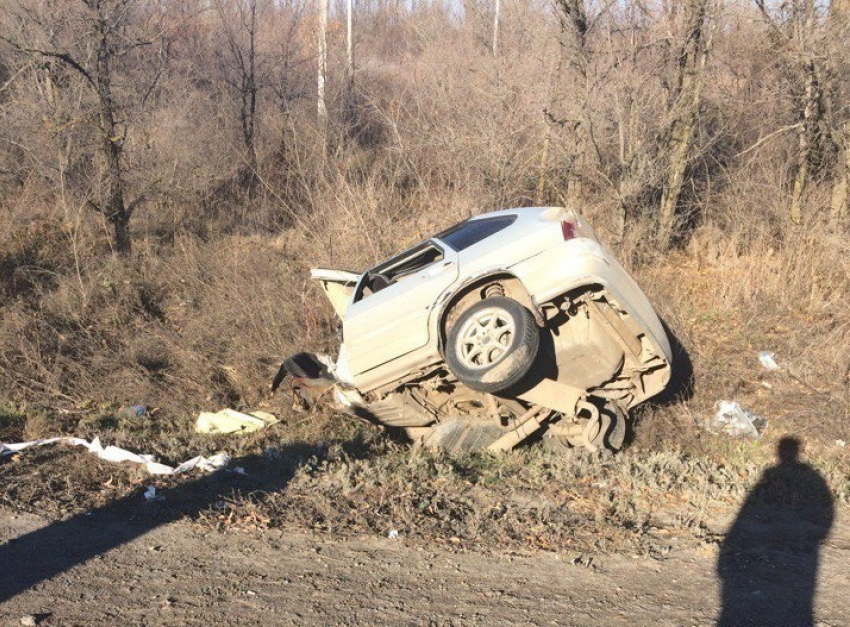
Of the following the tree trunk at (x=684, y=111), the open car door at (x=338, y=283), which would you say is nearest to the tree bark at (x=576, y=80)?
the tree trunk at (x=684, y=111)

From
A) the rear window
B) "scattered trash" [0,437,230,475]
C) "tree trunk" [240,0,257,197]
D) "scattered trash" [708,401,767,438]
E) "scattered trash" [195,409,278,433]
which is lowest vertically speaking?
"scattered trash" [195,409,278,433]

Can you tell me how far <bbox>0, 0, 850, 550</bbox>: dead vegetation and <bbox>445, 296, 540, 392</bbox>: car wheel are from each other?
0.81 m

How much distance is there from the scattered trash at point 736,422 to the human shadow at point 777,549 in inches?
22.0

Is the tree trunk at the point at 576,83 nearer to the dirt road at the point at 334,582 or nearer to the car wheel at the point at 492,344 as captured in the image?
the car wheel at the point at 492,344

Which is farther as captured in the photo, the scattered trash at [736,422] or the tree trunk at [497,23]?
the tree trunk at [497,23]

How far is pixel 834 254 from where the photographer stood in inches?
426

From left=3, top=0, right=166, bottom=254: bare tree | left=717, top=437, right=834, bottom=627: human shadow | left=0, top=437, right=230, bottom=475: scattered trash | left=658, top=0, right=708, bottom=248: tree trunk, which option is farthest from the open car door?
left=658, top=0, right=708, bottom=248: tree trunk

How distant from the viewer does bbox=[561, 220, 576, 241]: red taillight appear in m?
6.61

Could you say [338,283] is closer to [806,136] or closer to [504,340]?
[504,340]

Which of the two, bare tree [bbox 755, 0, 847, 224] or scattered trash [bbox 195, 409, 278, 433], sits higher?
bare tree [bbox 755, 0, 847, 224]

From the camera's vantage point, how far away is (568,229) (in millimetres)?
6703

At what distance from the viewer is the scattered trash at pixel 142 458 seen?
6590 mm

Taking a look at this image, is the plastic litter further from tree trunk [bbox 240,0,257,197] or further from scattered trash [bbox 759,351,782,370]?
tree trunk [bbox 240,0,257,197]

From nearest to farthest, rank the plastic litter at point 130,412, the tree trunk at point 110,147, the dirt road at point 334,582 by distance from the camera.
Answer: the dirt road at point 334,582 < the plastic litter at point 130,412 < the tree trunk at point 110,147
